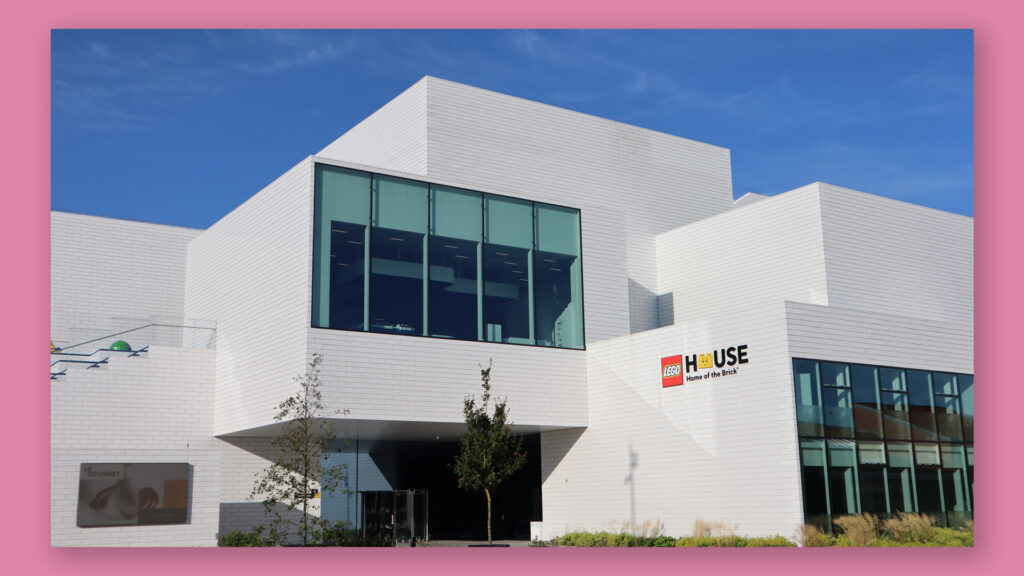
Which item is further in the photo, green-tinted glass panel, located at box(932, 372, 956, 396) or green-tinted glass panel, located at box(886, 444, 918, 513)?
green-tinted glass panel, located at box(932, 372, 956, 396)

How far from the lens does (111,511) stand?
26578 mm

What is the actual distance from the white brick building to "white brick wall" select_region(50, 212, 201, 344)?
78 millimetres

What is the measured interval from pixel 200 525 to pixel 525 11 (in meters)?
20.2

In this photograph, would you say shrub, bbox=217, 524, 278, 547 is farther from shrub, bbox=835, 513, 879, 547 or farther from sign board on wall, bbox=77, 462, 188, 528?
shrub, bbox=835, 513, 879, 547

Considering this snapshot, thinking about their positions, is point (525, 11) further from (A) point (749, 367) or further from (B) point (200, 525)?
(B) point (200, 525)

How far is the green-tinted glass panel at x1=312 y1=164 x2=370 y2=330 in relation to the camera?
2517 cm

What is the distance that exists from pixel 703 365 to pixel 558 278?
5963 mm

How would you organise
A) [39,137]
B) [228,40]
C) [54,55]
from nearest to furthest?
[39,137] → [54,55] → [228,40]

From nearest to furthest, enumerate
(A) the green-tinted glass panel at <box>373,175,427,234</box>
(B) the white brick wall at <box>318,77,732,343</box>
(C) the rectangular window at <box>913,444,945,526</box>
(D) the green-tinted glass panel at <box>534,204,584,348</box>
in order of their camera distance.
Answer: (C) the rectangular window at <box>913,444,945,526</box>
(A) the green-tinted glass panel at <box>373,175,427,234</box>
(D) the green-tinted glass panel at <box>534,204,584,348</box>
(B) the white brick wall at <box>318,77,732,343</box>

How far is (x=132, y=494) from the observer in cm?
2714

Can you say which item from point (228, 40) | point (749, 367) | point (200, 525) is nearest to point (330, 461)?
point (200, 525)

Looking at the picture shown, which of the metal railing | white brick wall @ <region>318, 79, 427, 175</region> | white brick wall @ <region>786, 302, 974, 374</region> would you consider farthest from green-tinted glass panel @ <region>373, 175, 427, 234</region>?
white brick wall @ <region>786, 302, 974, 374</region>

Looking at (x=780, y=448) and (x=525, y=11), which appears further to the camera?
(x=780, y=448)

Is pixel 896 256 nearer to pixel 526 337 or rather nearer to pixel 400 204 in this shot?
pixel 526 337
